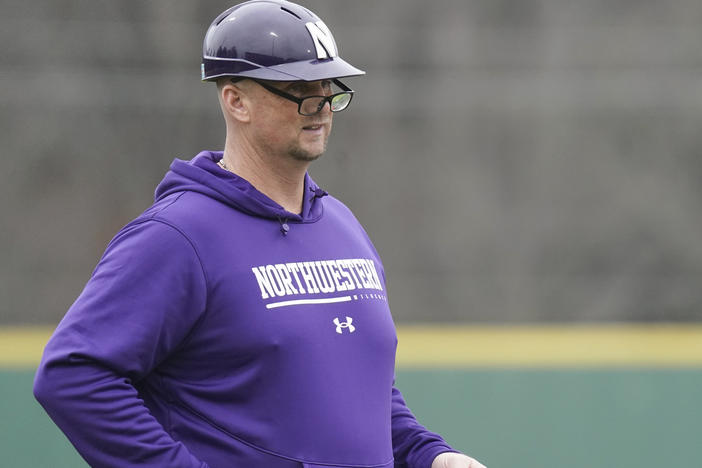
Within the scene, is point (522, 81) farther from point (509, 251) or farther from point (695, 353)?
point (695, 353)

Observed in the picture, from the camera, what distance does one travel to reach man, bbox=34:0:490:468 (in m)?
1.73

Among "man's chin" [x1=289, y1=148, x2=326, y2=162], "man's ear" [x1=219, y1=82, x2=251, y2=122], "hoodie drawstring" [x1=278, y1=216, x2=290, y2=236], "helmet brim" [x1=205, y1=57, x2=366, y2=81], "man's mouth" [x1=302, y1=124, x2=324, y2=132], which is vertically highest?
"helmet brim" [x1=205, y1=57, x2=366, y2=81]

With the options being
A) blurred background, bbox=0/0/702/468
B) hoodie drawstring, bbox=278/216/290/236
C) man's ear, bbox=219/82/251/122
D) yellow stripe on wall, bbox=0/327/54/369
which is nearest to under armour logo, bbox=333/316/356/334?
hoodie drawstring, bbox=278/216/290/236

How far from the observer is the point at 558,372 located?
508 centimetres

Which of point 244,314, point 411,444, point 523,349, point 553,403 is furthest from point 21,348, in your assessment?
point 244,314

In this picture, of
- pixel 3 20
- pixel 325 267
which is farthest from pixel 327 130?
pixel 3 20

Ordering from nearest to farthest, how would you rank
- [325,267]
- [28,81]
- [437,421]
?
[325,267] → [437,421] → [28,81]

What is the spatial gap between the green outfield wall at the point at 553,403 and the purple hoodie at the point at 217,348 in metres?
3.07

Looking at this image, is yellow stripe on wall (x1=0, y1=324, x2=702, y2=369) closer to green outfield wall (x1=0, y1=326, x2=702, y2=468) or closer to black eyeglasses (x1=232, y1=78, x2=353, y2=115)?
green outfield wall (x1=0, y1=326, x2=702, y2=468)

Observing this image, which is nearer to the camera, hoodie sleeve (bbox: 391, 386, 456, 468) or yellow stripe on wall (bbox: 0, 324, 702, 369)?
hoodie sleeve (bbox: 391, 386, 456, 468)

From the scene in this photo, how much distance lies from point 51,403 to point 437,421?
3.52 m

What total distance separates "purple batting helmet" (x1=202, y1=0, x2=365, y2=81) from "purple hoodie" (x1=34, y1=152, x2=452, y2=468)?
234mm

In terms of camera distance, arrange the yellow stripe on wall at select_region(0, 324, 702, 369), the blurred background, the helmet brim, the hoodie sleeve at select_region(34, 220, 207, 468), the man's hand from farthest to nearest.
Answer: the blurred background
the yellow stripe on wall at select_region(0, 324, 702, 369)
the man's hand
the helmet brim
the hoodie sleeve at select_region(34, 220, 207, 468)

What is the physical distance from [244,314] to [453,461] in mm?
651
